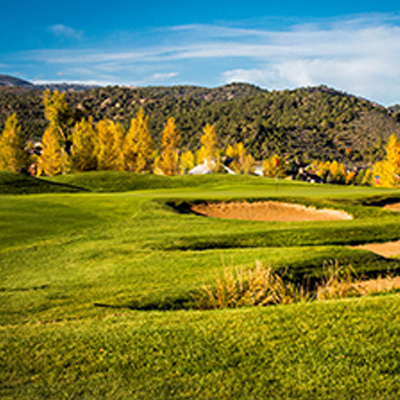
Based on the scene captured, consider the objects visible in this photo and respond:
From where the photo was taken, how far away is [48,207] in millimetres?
18406

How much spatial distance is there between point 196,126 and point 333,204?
4442 inches

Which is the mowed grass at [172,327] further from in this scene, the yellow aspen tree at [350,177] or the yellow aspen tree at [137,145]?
the yellow aspen tree at [350,177]

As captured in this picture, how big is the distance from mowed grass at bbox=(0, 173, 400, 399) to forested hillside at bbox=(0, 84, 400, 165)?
10278 centimetres

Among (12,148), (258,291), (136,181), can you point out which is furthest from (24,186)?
(258,291)

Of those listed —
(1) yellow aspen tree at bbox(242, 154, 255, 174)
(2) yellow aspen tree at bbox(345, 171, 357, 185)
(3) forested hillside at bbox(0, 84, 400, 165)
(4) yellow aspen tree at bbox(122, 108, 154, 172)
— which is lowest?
(2) yellow aspen tree at bbox(345, 171, 357, 185)

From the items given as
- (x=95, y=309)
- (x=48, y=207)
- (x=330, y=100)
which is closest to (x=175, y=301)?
(x=95, y=309)

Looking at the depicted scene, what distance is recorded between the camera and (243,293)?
26.2 feet

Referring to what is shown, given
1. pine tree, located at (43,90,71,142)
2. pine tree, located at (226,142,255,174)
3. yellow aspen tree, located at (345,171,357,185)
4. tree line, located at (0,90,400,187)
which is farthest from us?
yellow aspen tree, located at (345,171,357,185)

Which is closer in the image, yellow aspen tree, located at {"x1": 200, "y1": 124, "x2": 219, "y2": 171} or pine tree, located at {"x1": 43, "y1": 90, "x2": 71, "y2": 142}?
pine tree, located at {"x1": 43, "y1": 90, "x2": 71, "y2": 142}

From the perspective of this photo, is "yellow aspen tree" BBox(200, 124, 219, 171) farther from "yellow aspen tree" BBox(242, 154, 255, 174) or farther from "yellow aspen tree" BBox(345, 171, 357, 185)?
"yellow aspen tree" BBox(345, 171, 357, 185)

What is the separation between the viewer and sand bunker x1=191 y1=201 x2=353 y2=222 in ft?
65.8

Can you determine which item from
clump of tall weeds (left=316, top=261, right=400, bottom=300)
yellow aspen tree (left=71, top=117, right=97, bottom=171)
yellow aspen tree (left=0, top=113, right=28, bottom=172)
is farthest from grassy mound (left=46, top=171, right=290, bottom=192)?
clump of tall weeds (left=316, top=261, right=400, bottom=300)

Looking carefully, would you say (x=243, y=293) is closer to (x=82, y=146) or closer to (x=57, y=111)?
(x=82, y=146)

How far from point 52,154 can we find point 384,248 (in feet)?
153
